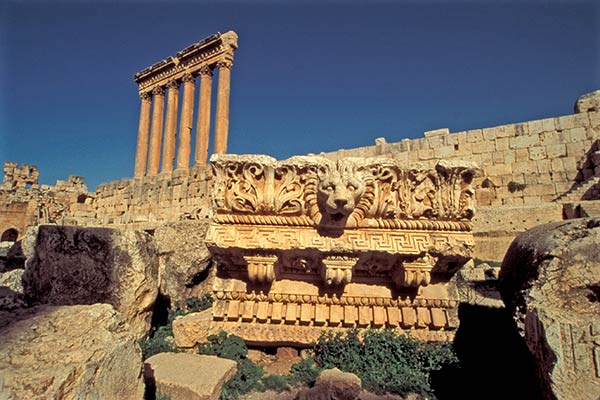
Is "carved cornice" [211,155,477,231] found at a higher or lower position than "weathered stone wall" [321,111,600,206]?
lower

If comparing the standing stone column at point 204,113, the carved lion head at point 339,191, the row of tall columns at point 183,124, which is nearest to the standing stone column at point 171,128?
the row of tall columns at point 183,124

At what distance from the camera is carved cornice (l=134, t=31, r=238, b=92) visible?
1975cm

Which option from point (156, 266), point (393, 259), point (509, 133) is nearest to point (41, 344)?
point (156, 266)

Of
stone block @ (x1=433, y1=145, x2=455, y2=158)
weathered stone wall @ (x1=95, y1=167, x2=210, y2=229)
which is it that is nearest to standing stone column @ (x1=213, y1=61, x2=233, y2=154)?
weathered stone wall @ (x1=95, y1=167, x2=210, y2=229)

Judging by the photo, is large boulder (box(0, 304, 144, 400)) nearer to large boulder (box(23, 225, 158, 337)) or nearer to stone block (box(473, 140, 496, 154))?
large boulder (box(23, 225, 158, 337))

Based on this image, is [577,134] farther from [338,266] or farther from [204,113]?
[204,113]

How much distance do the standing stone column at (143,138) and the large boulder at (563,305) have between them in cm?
2435

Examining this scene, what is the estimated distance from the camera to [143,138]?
78.7 feet

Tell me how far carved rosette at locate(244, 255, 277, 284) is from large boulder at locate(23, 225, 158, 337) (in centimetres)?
126

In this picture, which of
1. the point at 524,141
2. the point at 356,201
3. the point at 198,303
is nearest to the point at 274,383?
the point at 356,201

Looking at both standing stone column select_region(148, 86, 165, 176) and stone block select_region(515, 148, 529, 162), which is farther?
standing stone column select_region(148, 86, 165, 176)

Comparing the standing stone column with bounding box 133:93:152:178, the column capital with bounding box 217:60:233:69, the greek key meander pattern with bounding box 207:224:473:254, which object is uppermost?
the column capital with bounding box 217:60:233:69

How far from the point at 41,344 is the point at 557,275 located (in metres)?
2.94

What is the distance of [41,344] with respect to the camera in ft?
5.35
